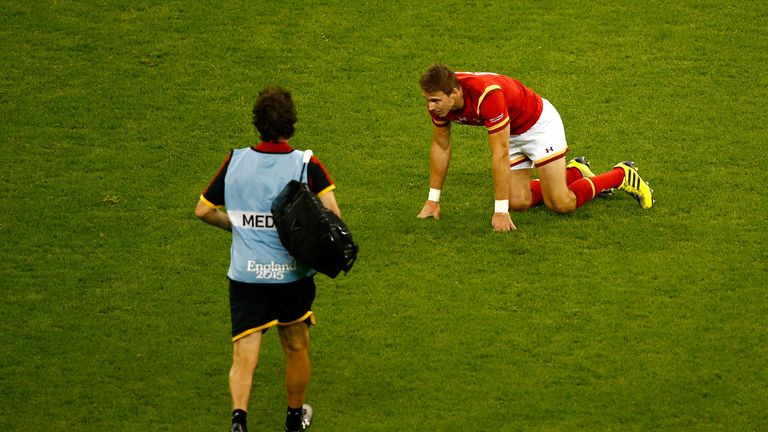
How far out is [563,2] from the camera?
14.0 meters

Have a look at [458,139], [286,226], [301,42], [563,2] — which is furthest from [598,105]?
[286,226]

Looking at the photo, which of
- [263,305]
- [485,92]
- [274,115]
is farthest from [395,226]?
[274,115]

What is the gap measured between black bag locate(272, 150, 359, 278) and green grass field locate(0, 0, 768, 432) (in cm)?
117

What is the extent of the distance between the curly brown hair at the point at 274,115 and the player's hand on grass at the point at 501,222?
3391 millimetres

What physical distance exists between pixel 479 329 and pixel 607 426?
4.77ft

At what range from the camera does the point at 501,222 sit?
9.61m

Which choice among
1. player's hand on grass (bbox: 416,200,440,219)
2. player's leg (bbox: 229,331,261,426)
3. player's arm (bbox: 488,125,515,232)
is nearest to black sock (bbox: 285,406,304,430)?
player's leg (bbox: 229,331,261,426)

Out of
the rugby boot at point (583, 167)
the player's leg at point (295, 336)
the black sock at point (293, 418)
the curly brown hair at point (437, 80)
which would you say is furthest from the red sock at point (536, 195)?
the black sock at point (293, 418)

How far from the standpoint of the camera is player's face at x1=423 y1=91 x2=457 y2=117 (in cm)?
909

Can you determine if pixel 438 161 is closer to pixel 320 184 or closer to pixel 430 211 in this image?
pixel 430 211

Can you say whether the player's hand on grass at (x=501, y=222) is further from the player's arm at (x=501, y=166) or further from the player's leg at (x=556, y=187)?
the player's leg at (x=556, y=187)

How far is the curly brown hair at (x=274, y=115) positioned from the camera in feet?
21.3

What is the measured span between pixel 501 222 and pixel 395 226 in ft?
2.88

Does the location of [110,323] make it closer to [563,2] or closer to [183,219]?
[183,219]
